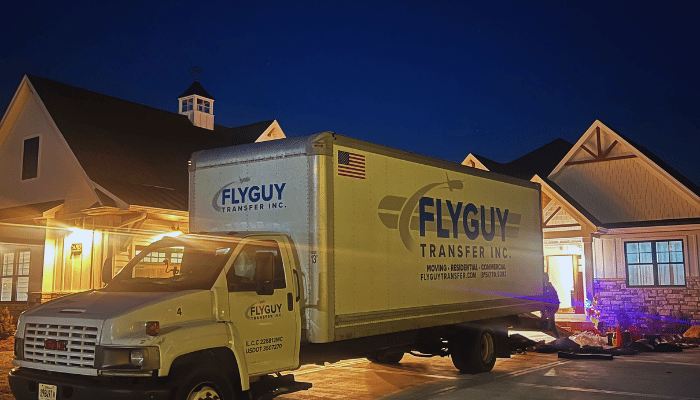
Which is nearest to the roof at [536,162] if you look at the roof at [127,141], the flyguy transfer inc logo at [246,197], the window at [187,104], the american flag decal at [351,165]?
the roof at [127,141]

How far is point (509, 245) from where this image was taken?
1272cm

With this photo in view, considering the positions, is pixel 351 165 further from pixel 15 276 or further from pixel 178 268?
pixel 15 276

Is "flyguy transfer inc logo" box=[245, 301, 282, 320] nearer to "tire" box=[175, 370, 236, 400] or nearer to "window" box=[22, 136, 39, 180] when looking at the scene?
"tire" box=[175, 370, 236, 400]

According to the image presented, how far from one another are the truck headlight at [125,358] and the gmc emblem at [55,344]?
0.49 metres

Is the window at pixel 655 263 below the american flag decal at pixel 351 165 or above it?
below

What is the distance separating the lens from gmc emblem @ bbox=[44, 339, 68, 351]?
6.66 m

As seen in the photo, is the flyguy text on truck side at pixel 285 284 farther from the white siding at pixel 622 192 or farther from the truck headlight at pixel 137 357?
the white siding at pixel 622 192

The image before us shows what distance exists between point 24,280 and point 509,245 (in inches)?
534

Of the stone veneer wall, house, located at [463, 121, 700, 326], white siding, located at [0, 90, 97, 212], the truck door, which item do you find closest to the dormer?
white siding, located at [0, 90, 97, 212]

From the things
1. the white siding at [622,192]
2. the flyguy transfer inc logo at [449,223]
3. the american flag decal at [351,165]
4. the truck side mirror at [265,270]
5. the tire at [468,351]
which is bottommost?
the tire at [468,351]

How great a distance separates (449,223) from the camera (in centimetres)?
1095

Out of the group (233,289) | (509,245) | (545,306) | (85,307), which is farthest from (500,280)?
(85,307)

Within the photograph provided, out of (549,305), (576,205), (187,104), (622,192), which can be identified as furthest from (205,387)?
(187,104)

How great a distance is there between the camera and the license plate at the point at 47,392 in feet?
21.4
